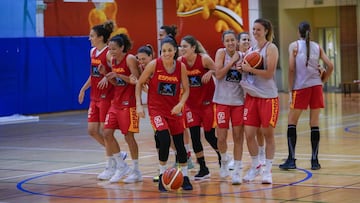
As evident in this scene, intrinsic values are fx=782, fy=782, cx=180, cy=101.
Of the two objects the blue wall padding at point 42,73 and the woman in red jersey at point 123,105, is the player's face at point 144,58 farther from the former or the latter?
the blue wall padding at point 42,73

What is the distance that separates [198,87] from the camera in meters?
10.1

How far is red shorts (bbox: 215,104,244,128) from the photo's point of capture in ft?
31.1

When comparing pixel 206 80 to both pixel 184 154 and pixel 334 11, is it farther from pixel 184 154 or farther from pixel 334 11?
pixel 334 11

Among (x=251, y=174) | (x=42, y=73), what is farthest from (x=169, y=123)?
(x=42, y=73)

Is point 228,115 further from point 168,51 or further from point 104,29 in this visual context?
point 104,29

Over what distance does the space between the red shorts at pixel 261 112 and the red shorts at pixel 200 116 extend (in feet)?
2.89

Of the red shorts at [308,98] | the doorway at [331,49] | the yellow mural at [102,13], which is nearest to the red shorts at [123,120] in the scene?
the red shorts at [308,98]

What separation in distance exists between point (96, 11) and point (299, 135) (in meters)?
11.6

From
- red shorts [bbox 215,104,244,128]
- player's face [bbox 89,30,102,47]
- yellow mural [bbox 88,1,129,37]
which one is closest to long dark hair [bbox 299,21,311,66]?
red shorts [bbox 215,104,244,128]

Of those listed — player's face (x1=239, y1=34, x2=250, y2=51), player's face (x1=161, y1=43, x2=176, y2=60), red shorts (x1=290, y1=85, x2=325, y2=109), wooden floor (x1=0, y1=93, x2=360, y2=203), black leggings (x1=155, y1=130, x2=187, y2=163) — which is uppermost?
player's face (x1=239, y1=34, x2=250, y2=51)

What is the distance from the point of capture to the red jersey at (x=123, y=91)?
9891mm

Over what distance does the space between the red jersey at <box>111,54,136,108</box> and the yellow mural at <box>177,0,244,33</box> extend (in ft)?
60.5

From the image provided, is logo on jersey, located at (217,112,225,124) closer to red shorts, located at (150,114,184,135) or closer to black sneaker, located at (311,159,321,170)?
red shorts, located at (150,114,184,135)

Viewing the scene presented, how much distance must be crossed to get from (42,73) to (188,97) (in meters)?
14.1
